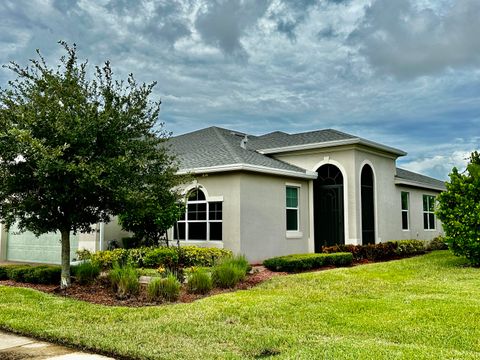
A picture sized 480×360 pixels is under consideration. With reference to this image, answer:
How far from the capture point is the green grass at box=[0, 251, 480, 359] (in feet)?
19.4

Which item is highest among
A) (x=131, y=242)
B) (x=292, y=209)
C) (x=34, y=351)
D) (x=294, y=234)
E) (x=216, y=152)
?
(x=216, y=152)

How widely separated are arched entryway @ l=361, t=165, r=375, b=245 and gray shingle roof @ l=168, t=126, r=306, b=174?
2.63 m

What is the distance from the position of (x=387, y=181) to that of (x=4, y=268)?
15428 mm

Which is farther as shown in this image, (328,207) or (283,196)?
(328,207)

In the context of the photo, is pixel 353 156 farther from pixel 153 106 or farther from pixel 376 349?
pixel 376 349

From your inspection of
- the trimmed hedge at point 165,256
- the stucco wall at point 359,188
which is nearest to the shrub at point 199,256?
the trimmed hedge at point 165,256

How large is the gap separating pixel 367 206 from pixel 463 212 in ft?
16.2

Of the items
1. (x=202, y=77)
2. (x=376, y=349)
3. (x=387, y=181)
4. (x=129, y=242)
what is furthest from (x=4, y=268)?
(x=387, y=181)

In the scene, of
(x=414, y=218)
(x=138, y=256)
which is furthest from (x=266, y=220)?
(x=414, y=218)

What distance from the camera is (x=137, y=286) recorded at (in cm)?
1050

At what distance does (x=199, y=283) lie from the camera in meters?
10.6

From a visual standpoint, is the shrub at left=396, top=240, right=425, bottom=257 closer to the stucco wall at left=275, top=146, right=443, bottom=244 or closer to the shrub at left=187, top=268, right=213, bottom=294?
the stucco wall at left=275, top=146, right=443, bottom=244

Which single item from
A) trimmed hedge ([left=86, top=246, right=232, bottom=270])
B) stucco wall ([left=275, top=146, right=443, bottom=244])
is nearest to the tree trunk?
trimmed hedge ([left=86, top=246, right=232, bottom=270])

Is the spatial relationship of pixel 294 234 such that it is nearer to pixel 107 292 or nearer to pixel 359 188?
pixel 359 188
